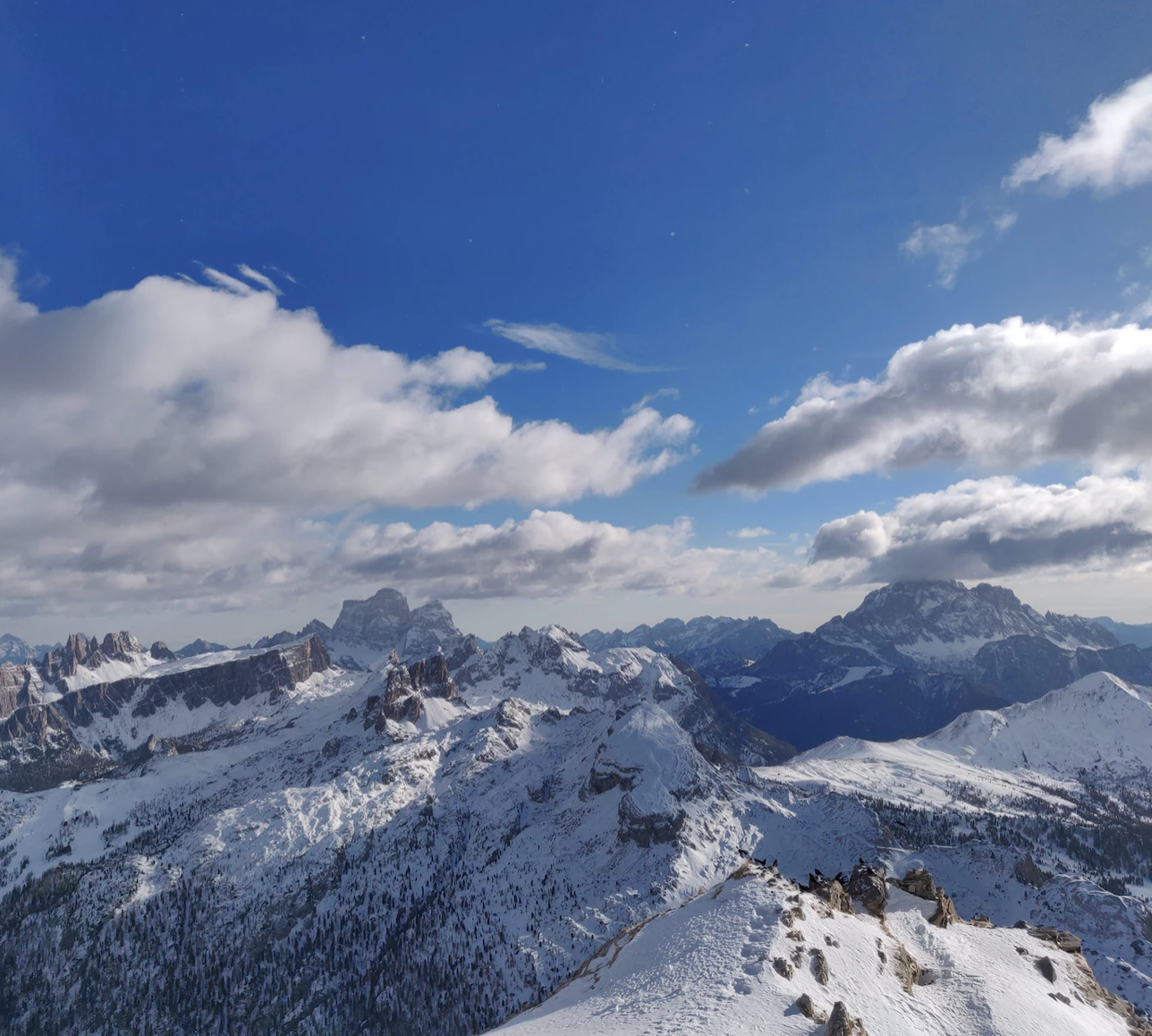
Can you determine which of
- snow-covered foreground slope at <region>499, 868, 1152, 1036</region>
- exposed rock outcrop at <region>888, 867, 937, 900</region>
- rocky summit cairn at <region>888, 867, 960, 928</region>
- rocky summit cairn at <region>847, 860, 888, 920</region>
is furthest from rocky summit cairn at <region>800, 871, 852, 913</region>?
exposed rock outcrop at <region>888, 867, 937, 900</region>

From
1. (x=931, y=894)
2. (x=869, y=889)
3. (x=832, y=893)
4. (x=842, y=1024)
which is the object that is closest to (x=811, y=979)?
(x=842, y=1024)

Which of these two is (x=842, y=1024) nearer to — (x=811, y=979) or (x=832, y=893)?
(x=811, y=979)

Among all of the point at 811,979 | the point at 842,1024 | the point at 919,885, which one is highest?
the point at 842,1024

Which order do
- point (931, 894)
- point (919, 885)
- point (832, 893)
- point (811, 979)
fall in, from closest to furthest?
1. point (811, 979)
2. point (832, 893)
3. point (931, 894)
4. point (919, 885)

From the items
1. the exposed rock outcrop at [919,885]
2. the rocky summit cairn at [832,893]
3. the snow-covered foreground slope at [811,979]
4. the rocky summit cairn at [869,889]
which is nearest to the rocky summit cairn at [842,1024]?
the snow-covered foreground slope at [811,979]

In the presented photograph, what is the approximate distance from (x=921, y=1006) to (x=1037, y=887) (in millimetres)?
164295

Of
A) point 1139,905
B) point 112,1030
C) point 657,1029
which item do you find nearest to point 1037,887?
point 1139,905

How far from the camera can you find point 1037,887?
584ft

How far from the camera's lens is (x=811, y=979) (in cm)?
6019

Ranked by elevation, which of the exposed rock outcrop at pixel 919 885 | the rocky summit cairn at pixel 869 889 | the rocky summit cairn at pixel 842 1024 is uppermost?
the rocky summit cairn at pixel 842 1024

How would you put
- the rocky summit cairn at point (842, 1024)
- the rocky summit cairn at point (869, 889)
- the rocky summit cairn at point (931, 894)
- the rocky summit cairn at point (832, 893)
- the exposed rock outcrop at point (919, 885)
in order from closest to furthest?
the rocky summit cairn at point (842, 1024) < the rocky summit cairn at point (832, 893) < the rocky summit cairn at point (869, 889) < the rocky summit cairn at point (931, 894) < the exposed rock outcrop at point (919, 885)

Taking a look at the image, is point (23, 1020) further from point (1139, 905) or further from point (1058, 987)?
point (1139, 905)

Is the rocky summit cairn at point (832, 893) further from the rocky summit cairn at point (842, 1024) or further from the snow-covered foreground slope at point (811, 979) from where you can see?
the rocky summit cairn at point (842, 1024)

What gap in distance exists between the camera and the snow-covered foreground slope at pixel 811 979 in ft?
180
